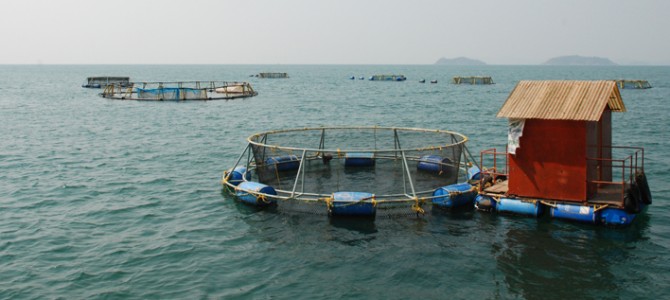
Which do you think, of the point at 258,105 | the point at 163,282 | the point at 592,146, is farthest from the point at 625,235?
the point at 258,105

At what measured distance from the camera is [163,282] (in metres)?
19.3

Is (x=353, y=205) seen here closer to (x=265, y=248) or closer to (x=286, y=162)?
(x=265, y=248)

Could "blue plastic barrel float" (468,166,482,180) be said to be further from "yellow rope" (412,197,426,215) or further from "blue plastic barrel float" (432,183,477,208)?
"yellow rope" (412,197,426,215)

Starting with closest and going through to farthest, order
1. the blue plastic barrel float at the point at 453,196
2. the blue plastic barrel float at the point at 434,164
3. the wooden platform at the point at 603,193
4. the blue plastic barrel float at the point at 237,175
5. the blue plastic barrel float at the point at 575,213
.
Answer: the blue plastic barrel float at the point at 575,213, the wooden platform at the point at 603,193, the blue plastic barrel float at the point at 453,196, the blue plastic barrel float at the point at 237,175, the blue plastic barrel float at the point at 434,164

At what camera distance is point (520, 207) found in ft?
80.8

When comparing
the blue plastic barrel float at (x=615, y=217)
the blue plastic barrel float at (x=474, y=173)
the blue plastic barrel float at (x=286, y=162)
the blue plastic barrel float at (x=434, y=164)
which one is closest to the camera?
the blue plastic barrel float at (x=615, y=217)

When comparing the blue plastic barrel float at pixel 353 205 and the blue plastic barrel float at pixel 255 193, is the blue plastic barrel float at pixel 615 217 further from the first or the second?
the blue plastic barrel float at pixel 255 193

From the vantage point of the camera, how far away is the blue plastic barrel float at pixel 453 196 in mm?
25750

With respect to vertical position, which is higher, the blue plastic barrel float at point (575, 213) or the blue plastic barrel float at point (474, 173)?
the blue plastic barrel float at point (474, 173)

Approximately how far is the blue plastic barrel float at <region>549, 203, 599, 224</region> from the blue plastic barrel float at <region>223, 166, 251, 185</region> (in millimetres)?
14966

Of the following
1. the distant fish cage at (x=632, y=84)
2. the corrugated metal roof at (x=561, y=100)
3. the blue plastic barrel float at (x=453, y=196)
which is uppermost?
the distant fish cage at (x=632, y=84)

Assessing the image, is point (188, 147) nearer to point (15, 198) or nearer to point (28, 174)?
point (28, 174)

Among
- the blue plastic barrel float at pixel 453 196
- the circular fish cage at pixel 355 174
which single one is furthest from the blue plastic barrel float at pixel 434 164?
the blue plastic barrel float at pixel 453 196

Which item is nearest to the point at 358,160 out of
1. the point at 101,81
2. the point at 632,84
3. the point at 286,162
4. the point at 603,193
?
the point at 286,162
